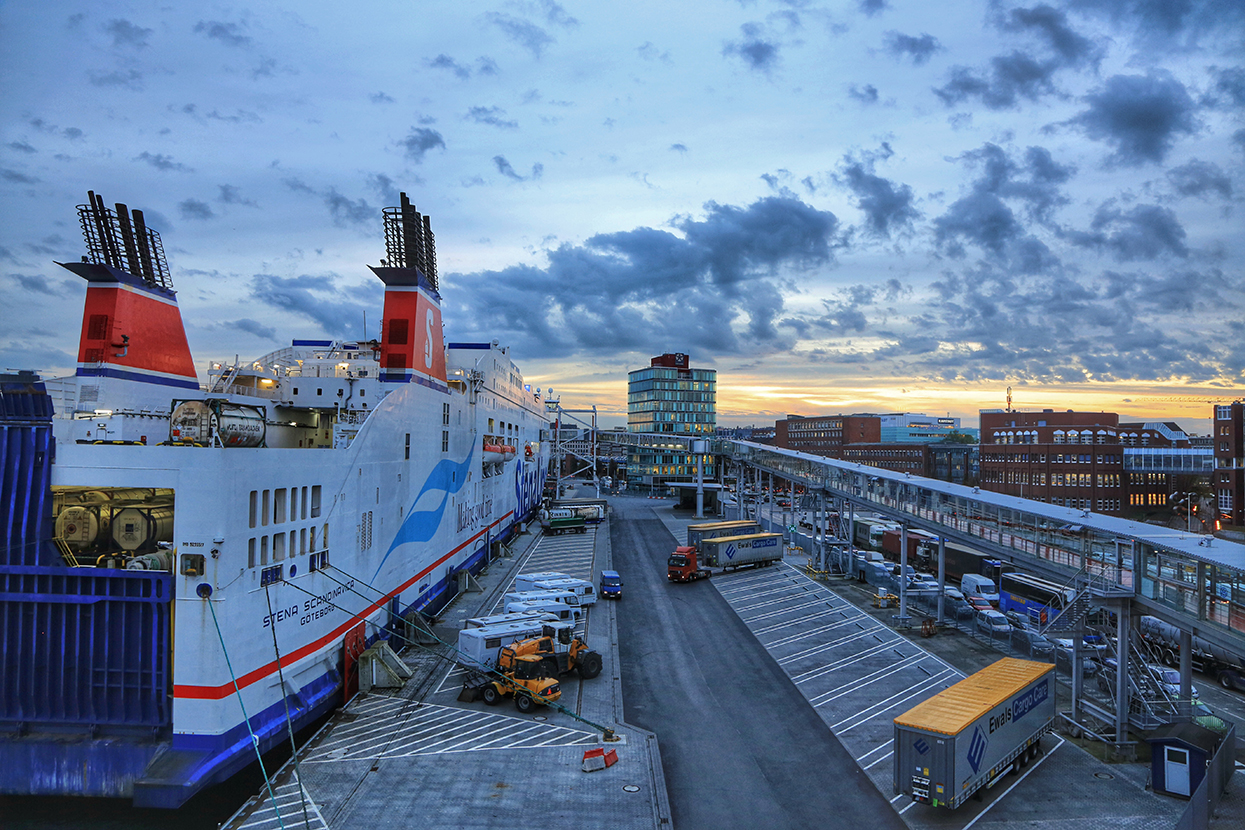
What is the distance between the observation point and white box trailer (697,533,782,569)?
49.0m

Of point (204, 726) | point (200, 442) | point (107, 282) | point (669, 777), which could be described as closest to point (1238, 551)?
point (669, 777)

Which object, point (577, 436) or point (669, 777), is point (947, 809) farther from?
point (577, 436)

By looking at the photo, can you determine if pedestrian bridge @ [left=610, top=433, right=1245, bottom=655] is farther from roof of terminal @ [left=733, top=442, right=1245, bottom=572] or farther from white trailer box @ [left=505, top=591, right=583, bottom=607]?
white trailer box @ [left=505, top=591, right=583, bottom=607]

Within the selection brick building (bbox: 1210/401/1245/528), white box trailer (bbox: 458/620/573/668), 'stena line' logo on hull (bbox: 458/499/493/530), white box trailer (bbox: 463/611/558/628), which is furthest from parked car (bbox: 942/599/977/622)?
brick building (bbox: 1210/401/1245/528)

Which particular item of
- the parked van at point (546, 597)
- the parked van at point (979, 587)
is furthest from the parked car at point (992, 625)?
the parked van at point (546, 597)

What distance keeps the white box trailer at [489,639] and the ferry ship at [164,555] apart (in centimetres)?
332

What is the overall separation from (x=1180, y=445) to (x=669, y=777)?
10568 cm

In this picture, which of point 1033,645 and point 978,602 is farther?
point 978,602

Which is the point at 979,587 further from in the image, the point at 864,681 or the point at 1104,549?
the point at 1104,549

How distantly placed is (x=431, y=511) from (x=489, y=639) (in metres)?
9.99

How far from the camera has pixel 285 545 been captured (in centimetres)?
2112

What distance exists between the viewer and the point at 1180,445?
95125 millimetres

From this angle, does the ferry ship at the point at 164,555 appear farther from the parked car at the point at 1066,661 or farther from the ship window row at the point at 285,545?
the parked car at the point at 1066,661

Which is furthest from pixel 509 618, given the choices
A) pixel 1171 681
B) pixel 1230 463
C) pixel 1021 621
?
pixel 1230 463
